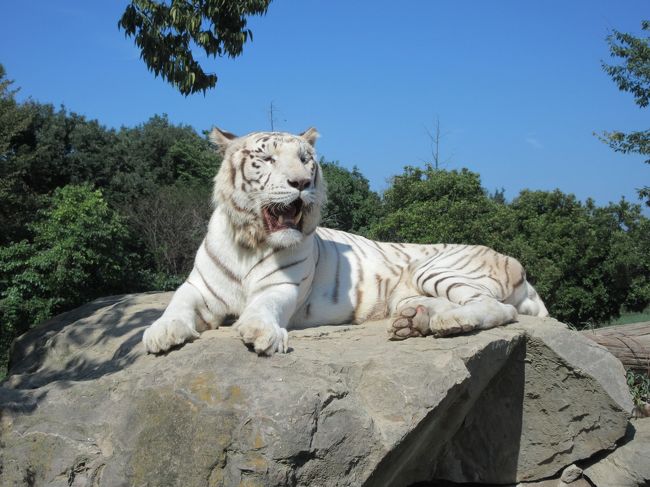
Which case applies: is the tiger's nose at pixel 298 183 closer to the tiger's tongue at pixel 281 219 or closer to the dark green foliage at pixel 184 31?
the tiger's tongue at pixel 281 219

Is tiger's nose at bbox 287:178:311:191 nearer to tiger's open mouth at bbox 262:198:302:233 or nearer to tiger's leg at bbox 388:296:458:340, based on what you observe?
tiger's open mouth at bbox 262:198:302:233

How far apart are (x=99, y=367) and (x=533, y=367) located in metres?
3.14

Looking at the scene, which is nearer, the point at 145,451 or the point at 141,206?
the point at 145,451

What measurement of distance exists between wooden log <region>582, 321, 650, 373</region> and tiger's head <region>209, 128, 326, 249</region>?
11.0ft

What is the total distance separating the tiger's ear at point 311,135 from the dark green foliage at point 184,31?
3.52 metres

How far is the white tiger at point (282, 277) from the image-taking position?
11.9 ft

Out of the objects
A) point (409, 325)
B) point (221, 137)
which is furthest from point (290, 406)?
point (221, 137)

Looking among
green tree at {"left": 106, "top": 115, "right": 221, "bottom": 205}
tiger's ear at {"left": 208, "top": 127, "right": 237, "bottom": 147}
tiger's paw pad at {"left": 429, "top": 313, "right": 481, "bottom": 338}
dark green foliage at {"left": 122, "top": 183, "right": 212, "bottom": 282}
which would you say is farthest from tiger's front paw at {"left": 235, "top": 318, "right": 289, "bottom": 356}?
green tree at {"left": 106, "top": 115, "right": 221, "bottom": 205}

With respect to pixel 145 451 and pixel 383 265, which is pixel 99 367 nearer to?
pixel 145 451

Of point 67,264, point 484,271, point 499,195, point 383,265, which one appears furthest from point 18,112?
point 499,195

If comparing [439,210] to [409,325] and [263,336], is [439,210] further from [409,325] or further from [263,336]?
[263,336]

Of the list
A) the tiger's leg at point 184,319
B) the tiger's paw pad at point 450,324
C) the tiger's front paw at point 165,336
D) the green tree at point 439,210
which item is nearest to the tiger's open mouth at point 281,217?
the tiger's leg at point 184,319

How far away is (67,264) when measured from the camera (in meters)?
7.76

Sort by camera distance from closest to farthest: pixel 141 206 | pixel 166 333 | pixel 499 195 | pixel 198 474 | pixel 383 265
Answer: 1. pixel 198 474
2. pixel 166 333
3. pixel 383 265
4. pixel 141 206
5. pixel 499 195
